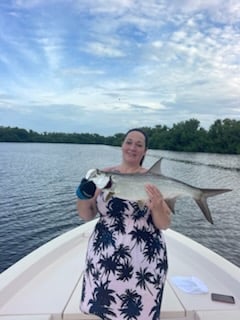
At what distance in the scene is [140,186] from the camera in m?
2.27

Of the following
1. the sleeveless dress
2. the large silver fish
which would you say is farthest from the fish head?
the sleeveless dress

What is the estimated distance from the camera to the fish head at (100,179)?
7.27ft

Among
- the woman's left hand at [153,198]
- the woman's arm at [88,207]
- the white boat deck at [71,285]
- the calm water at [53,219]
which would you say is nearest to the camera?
the woman's left hand at [153,198]

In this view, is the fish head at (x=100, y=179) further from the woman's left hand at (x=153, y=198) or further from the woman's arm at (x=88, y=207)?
the woman's left hand at (x=153, y=198)

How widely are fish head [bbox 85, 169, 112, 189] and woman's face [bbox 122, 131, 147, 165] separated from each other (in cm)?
31

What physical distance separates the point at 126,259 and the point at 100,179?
1.89 ft

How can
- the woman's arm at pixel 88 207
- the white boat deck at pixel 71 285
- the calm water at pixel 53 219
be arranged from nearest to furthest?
1. the woman's arm at pixel 88 207
2. the white boat deck at pixel 71 285
3. the calm water at pixel 53 219

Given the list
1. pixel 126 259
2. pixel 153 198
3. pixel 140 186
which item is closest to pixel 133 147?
pixel 140 186

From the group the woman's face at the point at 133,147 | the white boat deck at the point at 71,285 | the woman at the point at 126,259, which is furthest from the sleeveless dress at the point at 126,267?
the white boat deck at the point at 71,285

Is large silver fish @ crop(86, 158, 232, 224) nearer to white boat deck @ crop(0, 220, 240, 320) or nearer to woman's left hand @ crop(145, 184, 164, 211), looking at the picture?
woman's left hand @ crop(145, 184, 164, 211)

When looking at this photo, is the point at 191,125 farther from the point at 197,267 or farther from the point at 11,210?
the point at 197,267

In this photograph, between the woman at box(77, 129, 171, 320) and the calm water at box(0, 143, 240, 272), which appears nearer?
the woman at box(77, 129, 171, 320)

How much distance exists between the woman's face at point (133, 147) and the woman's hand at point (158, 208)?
333mm

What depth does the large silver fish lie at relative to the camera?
2.23 meters
